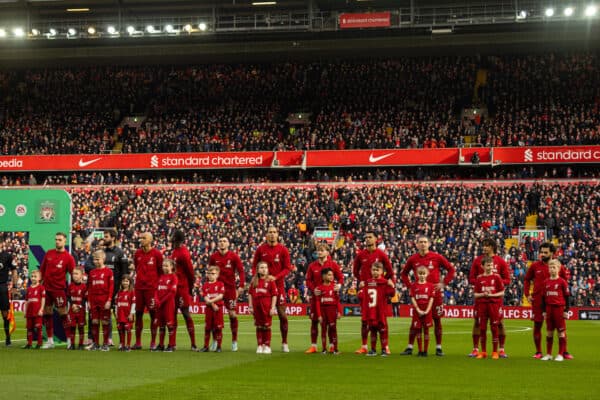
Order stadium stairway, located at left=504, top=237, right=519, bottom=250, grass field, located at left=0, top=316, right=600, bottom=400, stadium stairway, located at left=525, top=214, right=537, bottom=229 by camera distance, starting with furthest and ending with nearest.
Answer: stadium stairway, located at left=525, top=214, right=537, bottom=229, stadium stairway, located at left=504, top=237, right=519, bottom=250, grass field, located at left=0, top=316, right=600, bottom=400

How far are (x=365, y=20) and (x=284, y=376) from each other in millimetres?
40332

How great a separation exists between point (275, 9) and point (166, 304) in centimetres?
3871

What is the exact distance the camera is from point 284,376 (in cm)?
1317

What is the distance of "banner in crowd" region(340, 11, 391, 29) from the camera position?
1989 inches

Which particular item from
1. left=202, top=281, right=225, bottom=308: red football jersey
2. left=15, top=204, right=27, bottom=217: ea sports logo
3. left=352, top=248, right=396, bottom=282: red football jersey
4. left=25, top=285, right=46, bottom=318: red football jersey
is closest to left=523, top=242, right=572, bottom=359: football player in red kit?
left=352, top=248, right=396, bottom=282: red football jersey

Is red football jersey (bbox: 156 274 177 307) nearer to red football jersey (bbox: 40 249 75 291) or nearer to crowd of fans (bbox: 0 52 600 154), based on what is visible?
red football jersey (bbox: 40 249 75 291)

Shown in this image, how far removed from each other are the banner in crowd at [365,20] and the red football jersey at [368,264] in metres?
35.2

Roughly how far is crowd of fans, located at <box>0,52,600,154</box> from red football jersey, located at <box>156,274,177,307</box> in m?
35.9

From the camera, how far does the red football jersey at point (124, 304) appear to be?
17.7 m

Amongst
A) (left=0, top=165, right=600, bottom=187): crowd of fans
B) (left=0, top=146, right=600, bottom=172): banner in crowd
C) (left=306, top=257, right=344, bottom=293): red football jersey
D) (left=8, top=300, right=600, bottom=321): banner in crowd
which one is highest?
(left=0, top=146, right=600, bottom=172): banner in crowd

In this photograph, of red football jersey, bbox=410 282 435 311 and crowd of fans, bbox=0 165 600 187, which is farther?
crowd of fans, bbox=0 165 600 187

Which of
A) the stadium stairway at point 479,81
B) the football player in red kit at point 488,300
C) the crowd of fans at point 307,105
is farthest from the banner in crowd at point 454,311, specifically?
the stadium stairway at point 479,81

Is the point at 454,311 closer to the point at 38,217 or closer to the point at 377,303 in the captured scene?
the point at 38,217

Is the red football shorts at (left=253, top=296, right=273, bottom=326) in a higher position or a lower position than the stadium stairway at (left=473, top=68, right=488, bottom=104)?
lower
